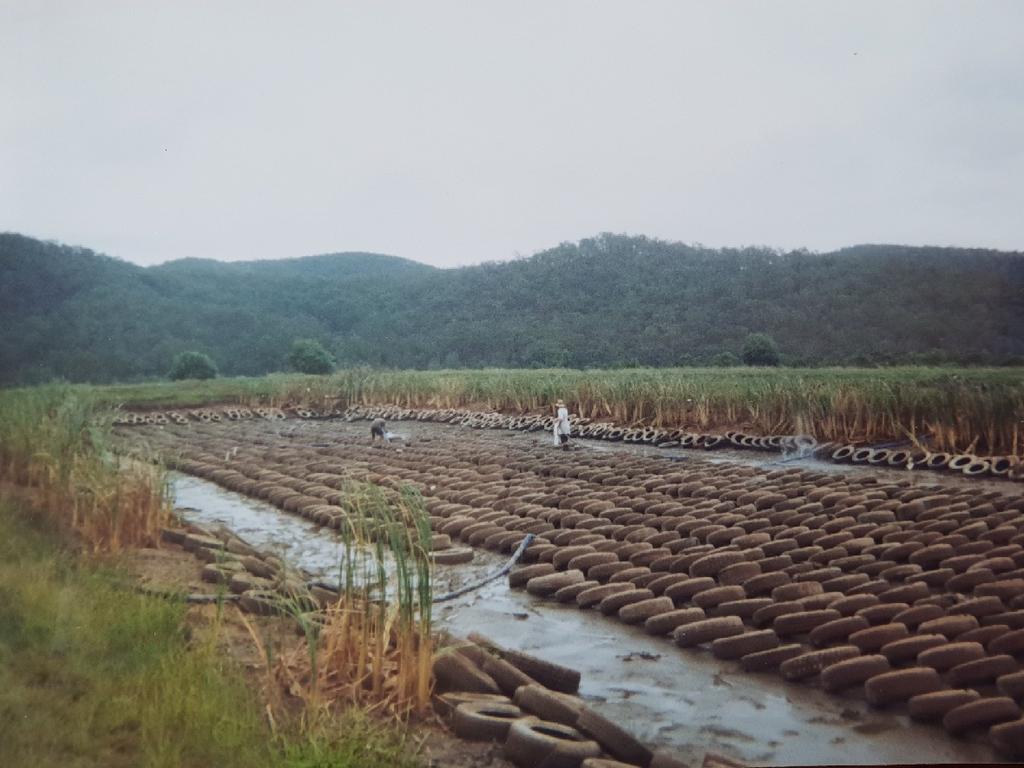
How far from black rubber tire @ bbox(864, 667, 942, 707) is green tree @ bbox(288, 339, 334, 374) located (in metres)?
4.77

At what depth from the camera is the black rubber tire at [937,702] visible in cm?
339

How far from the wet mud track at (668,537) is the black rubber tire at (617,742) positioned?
36 centimetres

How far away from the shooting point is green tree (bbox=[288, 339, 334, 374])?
6.55m

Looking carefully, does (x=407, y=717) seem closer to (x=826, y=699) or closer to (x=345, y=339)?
(x=826, y=699)

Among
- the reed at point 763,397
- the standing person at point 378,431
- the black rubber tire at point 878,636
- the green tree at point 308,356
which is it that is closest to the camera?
the black rubber tire at point 878,636

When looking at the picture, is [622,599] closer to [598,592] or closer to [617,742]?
[598,592]

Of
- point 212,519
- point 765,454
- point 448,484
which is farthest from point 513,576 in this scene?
point 765,454

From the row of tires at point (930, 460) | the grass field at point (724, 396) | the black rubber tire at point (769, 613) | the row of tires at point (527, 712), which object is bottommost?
the row of tires at point (527, 712)

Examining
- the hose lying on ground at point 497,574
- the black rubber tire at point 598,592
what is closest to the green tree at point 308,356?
the hose lying on ground at point 497,574

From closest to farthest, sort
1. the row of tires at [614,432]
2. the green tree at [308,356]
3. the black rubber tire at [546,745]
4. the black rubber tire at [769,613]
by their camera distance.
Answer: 1. the black rubber tire at [546,745]
2. the black rubber tire at [769,613]
3. the green tree at [308,356]
4. the row of tires at [614,432]

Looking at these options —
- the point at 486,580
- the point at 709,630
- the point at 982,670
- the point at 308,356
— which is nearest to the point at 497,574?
the point at 486,580

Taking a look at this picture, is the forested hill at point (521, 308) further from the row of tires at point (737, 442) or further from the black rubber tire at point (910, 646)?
the row of tires at point (737, 442)

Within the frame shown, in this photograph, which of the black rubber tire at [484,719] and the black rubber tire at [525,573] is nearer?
the black rubber tire at [484,719]

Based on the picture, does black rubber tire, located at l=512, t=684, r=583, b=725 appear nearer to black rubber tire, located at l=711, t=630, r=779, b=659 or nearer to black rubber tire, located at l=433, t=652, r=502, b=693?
black rubber tire, located at l=433, t=652, r=502, b=693
